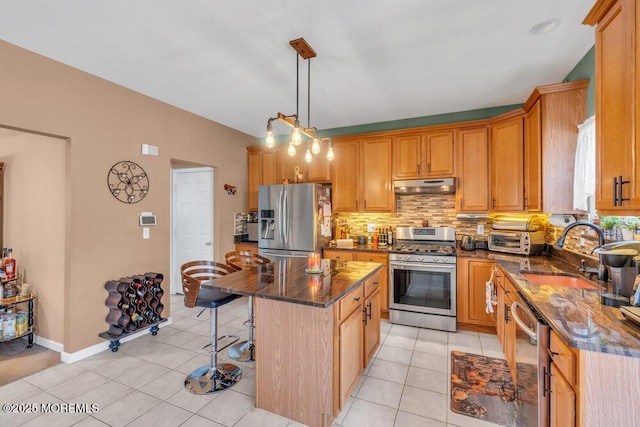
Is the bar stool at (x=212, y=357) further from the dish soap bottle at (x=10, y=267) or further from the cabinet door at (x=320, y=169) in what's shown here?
the cabinet door at (x=320, y=169)

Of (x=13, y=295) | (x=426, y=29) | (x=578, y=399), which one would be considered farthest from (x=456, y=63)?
(x=13, y=295)

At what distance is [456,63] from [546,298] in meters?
2.06

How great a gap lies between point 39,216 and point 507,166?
5114 millimetres

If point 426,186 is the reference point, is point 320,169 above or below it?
above

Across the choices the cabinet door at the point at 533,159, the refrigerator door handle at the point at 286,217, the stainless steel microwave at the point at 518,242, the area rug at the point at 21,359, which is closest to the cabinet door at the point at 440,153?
the cabinet door at the point at 533,159

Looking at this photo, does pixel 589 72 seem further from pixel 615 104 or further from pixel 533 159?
pixel 615 104

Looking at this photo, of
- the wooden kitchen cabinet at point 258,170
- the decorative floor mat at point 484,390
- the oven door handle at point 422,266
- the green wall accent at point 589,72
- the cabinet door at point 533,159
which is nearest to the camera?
the decorative floor mat at point 484,390

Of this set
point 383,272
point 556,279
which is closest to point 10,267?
point 383,272

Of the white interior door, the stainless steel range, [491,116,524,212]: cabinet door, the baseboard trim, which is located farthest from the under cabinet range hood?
the baseboard trim

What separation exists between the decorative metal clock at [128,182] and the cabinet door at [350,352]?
2732mm

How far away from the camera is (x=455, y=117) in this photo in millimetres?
3850

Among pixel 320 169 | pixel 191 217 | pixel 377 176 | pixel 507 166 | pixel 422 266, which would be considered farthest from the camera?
pixel 191 217

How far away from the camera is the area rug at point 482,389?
6.62 feet

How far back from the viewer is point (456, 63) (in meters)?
2.59
